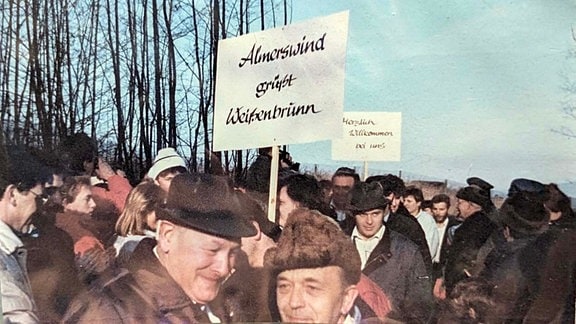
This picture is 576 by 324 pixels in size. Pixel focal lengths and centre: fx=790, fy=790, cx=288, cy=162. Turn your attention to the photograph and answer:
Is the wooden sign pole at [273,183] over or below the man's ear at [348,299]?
over

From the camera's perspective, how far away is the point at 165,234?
215 cm

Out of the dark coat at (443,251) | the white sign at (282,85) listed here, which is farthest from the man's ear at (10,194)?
the dark coat at (443,251)

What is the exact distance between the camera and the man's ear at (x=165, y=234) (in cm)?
215

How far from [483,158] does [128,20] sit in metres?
1.05

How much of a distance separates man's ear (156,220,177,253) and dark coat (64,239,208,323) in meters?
0.02

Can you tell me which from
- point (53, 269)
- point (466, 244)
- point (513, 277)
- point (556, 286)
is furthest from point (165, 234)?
point (556, 286)

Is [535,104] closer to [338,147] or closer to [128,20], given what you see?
[338,147]

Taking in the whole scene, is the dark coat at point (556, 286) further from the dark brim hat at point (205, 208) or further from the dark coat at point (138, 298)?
the dark coat at point (138, 298)

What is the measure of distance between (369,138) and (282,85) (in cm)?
28

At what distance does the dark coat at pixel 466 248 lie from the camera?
219cm

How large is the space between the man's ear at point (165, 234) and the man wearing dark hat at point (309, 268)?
0.27 metres

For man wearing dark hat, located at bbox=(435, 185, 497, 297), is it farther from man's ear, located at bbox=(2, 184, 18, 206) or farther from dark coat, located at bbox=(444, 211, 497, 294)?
man's ear, located at bbox=(2, 184, 18, 206)

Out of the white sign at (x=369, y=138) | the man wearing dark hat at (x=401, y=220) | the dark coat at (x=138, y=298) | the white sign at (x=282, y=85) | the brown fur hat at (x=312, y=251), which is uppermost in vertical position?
the white sign at (x=282, y=85)

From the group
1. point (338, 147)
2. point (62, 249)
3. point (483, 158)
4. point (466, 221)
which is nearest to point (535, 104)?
point (483, 158)
